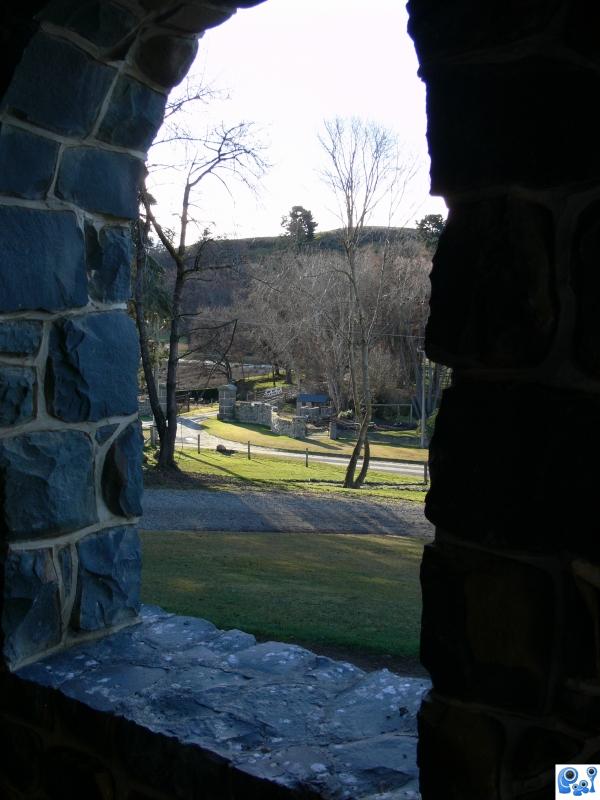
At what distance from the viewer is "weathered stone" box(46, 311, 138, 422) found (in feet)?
6.82

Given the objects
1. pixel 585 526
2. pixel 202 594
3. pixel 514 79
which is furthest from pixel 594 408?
pixel 202 594

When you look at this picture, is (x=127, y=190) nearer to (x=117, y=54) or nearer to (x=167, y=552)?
(x=117, y=54)

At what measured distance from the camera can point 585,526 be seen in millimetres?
977

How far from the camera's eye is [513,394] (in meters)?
1.03

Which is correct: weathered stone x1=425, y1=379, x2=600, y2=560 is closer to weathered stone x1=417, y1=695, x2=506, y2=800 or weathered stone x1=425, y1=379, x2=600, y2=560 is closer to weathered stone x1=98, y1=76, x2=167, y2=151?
weathered stone x1=417, y1=695, x2=506, y2=800

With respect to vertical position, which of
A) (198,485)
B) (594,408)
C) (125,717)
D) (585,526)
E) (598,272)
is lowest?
(198,485)

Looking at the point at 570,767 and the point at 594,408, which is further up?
the point at 594,408

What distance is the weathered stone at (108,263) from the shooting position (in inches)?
85.9

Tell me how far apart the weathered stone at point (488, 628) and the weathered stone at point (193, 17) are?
151 centimetres

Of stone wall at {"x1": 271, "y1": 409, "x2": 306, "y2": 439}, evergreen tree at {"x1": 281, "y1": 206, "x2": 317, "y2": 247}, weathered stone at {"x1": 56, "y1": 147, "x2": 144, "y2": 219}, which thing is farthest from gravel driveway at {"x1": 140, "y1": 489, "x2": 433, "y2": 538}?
evergreen tree at {"x1": 281, "y1": 206, "x2": 317, "y2": 247}

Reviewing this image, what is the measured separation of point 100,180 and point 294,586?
396 cm

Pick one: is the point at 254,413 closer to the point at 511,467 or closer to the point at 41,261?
the point at 41,261

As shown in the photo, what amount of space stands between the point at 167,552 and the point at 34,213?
523cm

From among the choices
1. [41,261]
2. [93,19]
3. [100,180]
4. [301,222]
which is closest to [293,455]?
[301,222]
